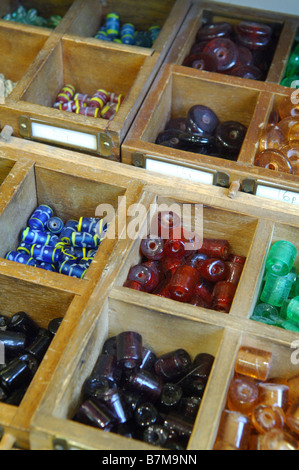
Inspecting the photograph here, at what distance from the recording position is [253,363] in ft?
4.99

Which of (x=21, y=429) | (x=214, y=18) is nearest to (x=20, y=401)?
(x=21, y=429)

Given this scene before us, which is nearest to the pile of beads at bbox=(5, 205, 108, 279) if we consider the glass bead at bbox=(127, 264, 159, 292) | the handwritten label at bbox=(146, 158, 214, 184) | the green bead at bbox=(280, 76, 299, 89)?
the glass bead at bbox=(127, 264, 159, 292)

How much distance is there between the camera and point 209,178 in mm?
1960

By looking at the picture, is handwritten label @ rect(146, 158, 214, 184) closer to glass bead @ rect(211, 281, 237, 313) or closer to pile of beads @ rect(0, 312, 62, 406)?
glass bead @ rect(211, 281, 237, 313)

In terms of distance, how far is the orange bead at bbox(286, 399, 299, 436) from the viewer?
1430 millimetres

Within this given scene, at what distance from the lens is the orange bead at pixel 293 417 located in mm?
1430

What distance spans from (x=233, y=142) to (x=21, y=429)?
51.6 inches

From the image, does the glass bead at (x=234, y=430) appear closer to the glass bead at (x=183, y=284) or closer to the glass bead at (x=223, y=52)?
the glass bead at (x=183, y=284)

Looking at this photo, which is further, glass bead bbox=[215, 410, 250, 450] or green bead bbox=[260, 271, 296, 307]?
green bead bbox=[260, 271, 296, 307]

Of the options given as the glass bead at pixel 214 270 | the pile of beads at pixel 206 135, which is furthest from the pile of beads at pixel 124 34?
the glass bead at pixel 214 270

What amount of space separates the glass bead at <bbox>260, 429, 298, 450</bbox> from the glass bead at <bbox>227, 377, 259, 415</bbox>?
0.10m

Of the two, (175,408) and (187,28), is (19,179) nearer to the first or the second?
(175,408)

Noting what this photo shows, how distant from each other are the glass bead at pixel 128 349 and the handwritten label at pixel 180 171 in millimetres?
613

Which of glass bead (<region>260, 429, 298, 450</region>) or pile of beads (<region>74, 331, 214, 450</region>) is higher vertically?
glass bead (<region>260, 429, 298, 450</region>)
